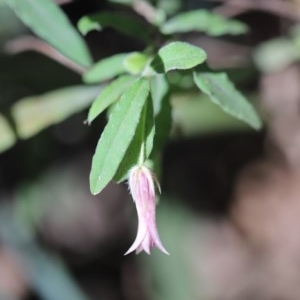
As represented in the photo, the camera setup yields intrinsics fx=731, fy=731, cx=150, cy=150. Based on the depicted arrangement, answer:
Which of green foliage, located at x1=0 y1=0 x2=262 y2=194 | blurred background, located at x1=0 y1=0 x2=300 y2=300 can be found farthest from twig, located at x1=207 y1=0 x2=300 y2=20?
green foliage, located at x1=0 y1=0 x2=262 y2=194

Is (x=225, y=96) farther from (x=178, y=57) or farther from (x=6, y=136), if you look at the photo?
(x=6, y=136)

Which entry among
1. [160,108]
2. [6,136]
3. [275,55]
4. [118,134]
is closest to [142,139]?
[118,134]

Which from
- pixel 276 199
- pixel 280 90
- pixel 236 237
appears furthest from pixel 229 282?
pixel 280 90

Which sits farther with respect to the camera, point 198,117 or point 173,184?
point 173,184

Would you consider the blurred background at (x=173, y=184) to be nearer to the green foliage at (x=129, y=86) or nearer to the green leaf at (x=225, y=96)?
the green foliage at (x=129, y=86)

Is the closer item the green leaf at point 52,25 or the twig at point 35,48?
the green leaf at point 52,25

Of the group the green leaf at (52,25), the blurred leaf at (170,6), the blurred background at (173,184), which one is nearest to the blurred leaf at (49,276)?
the blurred background at (173,184)

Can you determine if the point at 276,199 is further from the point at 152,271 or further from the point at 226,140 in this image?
the point at 152,271
